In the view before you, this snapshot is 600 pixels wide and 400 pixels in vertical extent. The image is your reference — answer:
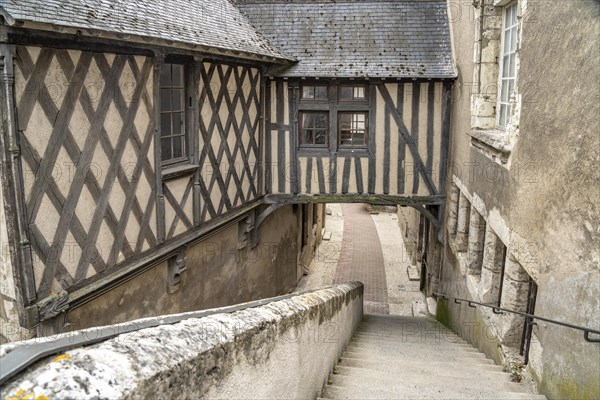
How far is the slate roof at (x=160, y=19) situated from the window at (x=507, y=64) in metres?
2.97

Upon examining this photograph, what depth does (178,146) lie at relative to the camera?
20.0ft

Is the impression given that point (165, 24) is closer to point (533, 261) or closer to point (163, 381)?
point (533, 261)

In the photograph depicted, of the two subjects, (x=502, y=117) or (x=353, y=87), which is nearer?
(x=502, y=117)

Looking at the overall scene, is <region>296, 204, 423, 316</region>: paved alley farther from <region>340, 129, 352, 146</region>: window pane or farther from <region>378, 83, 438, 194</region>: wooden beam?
<region>340, 129, 352, 146</region>: window pane

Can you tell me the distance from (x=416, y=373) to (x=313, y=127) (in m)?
5.31

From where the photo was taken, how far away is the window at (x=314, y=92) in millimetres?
8227

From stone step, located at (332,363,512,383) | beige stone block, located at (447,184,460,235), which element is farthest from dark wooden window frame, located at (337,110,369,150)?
stone step, located at (332,363,512,383)

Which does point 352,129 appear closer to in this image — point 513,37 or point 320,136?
point 320,136

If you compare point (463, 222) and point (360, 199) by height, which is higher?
point (360, 199)

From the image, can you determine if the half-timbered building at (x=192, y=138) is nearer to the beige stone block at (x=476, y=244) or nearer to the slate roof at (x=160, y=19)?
the slate roof at (x=160, y=19)

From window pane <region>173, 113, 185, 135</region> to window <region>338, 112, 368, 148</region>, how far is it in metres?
2.99

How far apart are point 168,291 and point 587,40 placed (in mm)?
4880

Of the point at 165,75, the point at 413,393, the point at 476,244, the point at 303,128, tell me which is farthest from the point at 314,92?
the point at 413,393

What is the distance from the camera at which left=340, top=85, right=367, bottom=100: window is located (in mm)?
8139
